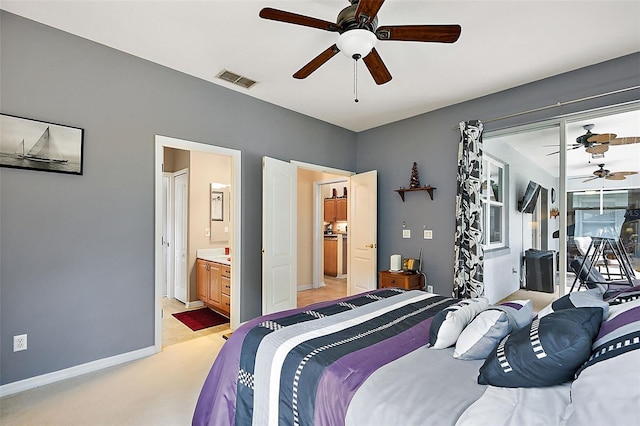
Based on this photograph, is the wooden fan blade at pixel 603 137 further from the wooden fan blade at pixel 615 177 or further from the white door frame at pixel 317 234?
the white door frame at pixel 317 234

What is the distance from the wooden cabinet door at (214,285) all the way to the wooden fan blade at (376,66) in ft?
10.3

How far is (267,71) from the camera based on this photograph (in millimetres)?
3256

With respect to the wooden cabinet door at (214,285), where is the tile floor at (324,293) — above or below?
below

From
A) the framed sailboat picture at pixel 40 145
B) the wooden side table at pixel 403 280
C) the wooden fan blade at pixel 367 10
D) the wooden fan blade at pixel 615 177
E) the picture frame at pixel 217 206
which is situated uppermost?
the wooden fan blade at pixel 367 10

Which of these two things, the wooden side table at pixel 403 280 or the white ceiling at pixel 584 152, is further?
the wooden side table at pixel 403 280

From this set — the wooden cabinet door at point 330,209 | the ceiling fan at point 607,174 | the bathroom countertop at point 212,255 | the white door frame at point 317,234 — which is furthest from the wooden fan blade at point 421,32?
the wooden cabinet door at point 330,209

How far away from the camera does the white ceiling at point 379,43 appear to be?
2.29m

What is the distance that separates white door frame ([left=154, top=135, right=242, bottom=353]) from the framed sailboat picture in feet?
2.12

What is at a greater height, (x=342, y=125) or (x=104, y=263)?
(x=342, y=125)

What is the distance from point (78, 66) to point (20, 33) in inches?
15.2

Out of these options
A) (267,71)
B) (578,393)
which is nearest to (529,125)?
(267,71)

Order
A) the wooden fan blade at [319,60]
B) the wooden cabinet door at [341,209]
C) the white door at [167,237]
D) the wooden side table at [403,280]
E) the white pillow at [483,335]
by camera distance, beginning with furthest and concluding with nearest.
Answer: the wooden cabinet door at [341,209], the white door at [167,237], the wooden side table at [403,280], the wooden fan blade at [319,60], the white pillow at [483,335]

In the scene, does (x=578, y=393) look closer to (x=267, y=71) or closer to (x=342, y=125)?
(x=267, y=71)

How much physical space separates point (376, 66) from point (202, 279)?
3756 millimetres
